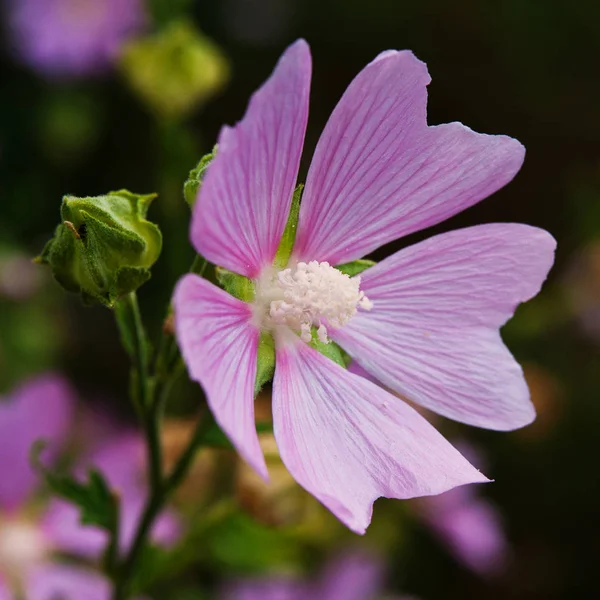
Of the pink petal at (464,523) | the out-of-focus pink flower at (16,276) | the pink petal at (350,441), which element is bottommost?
the pink petal at (464,523)

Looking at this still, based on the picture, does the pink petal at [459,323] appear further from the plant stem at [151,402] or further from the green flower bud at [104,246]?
the green flower bud at [104,246]

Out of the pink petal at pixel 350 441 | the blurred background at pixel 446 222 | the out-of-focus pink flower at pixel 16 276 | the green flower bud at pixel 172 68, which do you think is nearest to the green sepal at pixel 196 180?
the pink petal at pixel 350 441

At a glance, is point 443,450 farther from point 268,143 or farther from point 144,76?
point 144,76

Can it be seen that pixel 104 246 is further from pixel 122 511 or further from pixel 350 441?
pixel 122 511

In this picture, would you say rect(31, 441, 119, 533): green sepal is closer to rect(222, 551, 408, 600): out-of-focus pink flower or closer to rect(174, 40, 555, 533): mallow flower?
rect(174, 40, 555, 533): mallow flower

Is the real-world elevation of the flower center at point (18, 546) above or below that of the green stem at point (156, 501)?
below

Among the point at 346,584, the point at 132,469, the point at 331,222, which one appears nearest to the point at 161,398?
the point at 331,222

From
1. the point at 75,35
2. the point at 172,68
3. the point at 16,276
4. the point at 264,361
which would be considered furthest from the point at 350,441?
the point at 75,35
